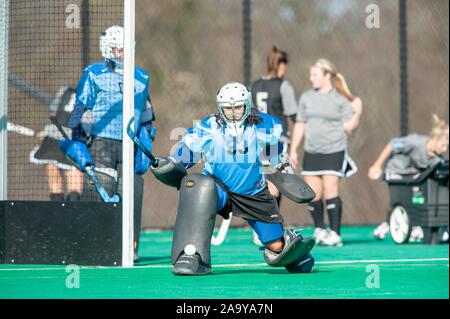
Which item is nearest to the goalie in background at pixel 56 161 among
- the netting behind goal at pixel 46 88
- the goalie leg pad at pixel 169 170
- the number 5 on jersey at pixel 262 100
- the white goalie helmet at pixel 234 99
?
the netting behind goal at pixel 46 88

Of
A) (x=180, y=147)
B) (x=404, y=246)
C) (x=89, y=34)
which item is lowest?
(x=404, y=246)

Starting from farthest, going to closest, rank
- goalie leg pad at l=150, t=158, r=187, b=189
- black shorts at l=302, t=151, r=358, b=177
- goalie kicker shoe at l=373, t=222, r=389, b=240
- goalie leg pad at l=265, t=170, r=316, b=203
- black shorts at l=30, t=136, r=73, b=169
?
1. goalie kicker shoe at l=373, t=222, r=389, b=240
2. black shorts at l=30, t=136, r=73, b=169
3. black shorts at l=302, t=151, r=358, b=177
4. goalie leg pad at l=150, t=158, r=187, b=189
5. goalie leg pad at l=265, t=170, r=316, b=203

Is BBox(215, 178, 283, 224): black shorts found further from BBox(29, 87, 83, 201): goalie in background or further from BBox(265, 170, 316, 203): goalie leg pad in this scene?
BBox(29, 87, 83, 201): goalie in background

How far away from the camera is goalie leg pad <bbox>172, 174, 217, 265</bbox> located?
877 centimetres

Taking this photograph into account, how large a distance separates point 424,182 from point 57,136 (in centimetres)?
366

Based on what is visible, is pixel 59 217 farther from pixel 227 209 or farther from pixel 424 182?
pixel 424 182

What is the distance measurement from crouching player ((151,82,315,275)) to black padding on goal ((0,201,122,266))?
2.44 ft

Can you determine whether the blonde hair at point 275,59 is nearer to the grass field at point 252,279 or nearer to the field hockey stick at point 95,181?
the grass field at point 252,279

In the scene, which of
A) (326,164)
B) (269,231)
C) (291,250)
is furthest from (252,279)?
(326,164)

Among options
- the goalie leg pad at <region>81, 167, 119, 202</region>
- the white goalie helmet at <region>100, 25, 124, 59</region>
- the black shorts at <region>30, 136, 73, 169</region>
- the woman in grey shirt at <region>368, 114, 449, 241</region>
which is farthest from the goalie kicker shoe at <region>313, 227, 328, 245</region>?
the white goalie helmet at <region>100, 25, 124, 59</region>

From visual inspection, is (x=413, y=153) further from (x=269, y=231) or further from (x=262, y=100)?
(x=269, y=231)

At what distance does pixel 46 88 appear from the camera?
46.2 feet
